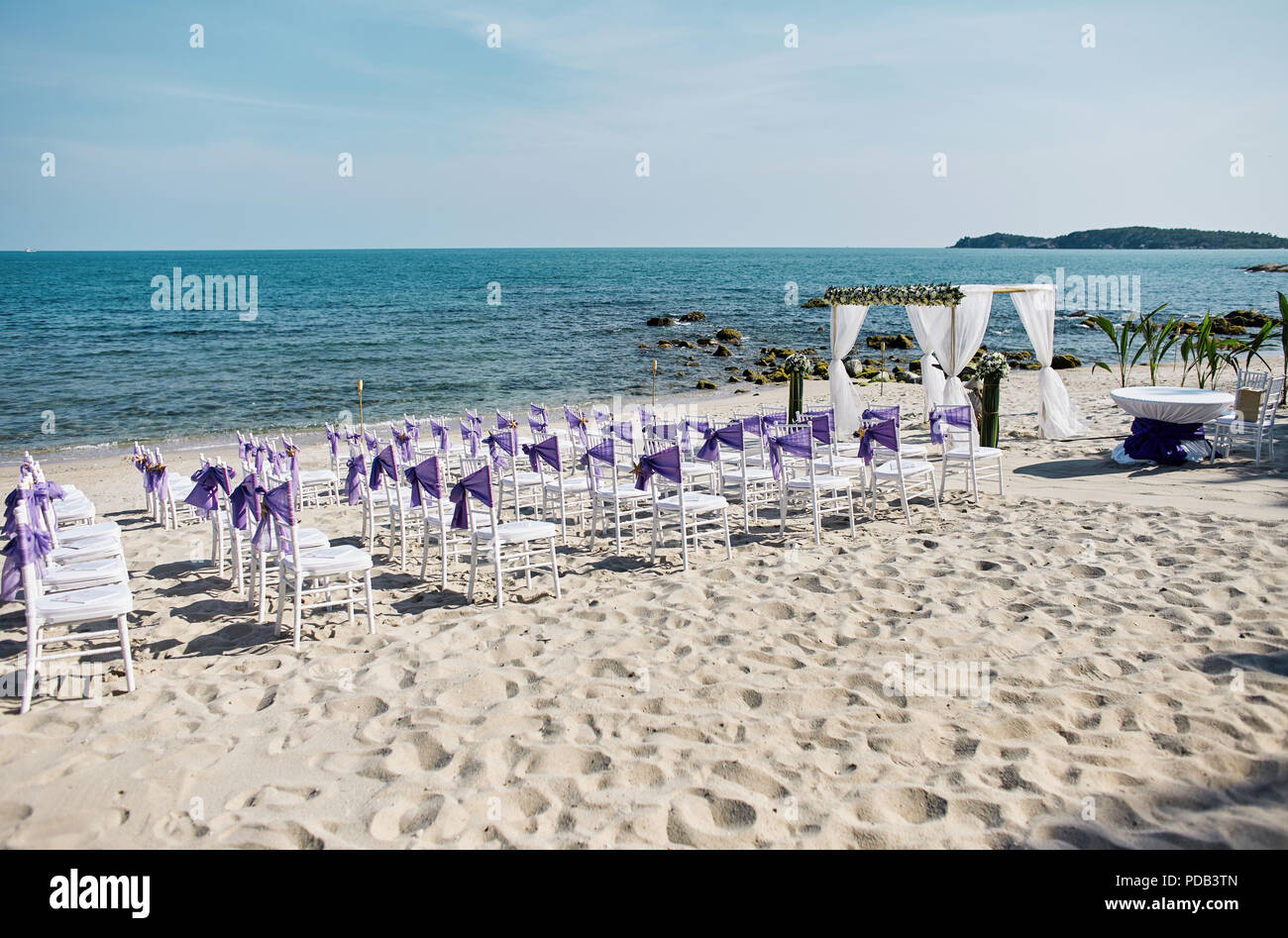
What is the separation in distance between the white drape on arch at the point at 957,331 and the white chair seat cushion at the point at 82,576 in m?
10.00

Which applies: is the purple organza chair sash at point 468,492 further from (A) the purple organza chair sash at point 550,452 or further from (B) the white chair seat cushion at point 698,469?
(B) the white chair seat cushion at point 698,469

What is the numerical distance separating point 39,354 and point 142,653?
27796 mm

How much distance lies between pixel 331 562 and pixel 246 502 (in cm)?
94

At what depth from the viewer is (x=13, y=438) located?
15938 millimetres

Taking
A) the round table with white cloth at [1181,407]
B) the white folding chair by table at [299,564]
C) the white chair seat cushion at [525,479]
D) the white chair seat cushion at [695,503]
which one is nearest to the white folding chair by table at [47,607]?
the white folding chair by table at [299,564]

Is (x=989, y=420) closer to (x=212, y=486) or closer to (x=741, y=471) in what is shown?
(x=741, y=471)

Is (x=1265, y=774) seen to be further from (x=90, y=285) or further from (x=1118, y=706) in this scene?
(x=90, y=285)

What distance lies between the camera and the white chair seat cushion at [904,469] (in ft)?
26.5

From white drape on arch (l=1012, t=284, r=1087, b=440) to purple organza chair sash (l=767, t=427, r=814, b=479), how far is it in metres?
5.96

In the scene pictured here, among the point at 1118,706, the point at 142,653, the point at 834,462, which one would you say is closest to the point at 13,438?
the point at 142,653

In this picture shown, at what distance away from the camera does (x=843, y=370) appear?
12.7m

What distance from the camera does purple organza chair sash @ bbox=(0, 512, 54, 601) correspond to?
14.6 ft

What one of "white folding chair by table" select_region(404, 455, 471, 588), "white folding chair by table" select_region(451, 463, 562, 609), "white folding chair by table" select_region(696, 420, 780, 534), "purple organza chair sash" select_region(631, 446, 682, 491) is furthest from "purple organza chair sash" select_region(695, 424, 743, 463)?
"white folding chair by table" select_region(404, 455, 471, 588)
